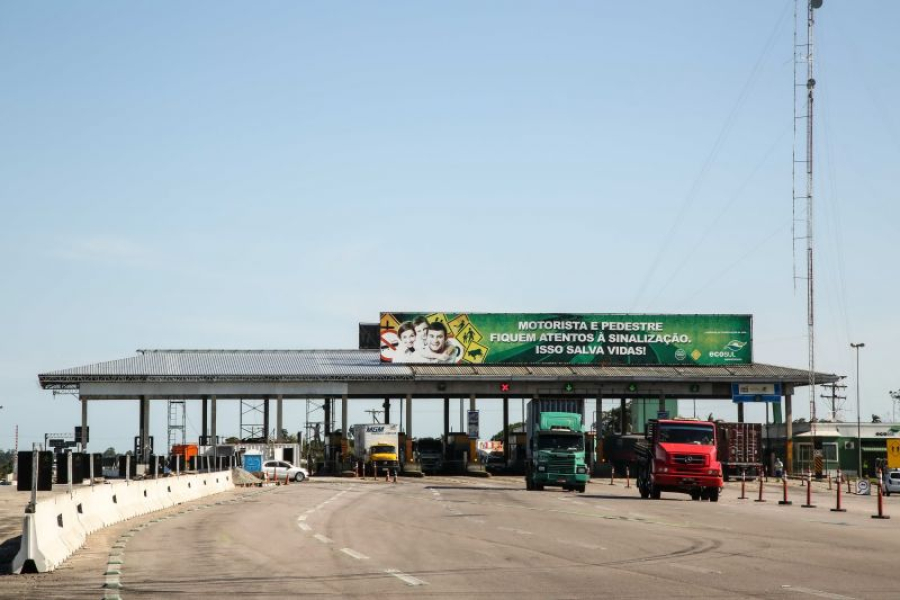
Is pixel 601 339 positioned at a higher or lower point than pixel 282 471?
higher

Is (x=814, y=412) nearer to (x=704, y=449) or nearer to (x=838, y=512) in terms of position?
(x=704, y=449)

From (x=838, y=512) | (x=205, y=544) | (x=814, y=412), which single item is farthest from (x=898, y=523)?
(x=814, y=412)

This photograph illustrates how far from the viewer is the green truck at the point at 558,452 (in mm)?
54656

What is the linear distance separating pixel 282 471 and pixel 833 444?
41.3 metres

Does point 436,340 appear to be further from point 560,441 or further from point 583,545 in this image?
point 583,545

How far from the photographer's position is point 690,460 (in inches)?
1854

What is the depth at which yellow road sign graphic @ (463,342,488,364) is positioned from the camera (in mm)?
91312

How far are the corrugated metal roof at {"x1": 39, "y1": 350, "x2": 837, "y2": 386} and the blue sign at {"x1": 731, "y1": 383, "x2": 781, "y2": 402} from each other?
2.02ft

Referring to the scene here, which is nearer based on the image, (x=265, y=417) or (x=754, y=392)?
(x=754, y=392)

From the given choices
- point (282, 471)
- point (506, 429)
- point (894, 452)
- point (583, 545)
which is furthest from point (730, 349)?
point (583, 545)

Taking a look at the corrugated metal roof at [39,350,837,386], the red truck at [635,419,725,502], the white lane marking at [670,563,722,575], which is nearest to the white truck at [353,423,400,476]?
the corrugated metal roof at [39,350,837,386]

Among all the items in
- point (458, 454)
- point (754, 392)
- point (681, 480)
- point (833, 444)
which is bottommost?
point (458, 454)

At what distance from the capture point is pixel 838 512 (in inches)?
1582

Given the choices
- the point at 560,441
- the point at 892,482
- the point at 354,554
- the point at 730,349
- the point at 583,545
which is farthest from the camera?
the point at 730,349
